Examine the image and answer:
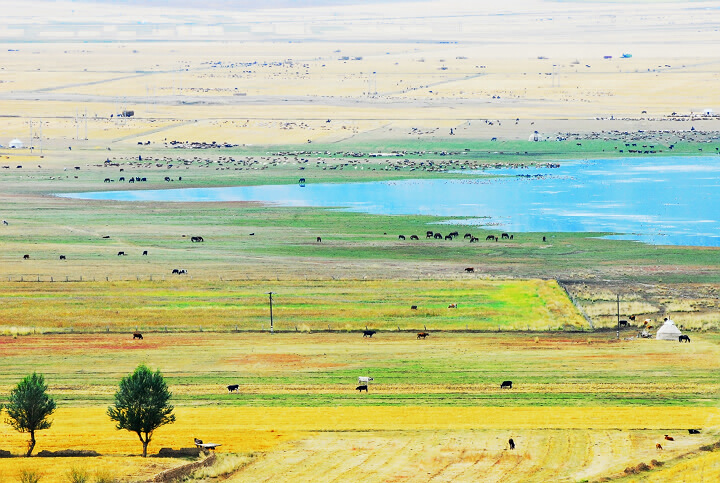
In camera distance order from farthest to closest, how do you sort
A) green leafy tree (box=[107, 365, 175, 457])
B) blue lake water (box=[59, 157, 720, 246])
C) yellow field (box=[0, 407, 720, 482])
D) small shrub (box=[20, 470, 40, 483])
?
blue lake water (box=[59, 157, 720, 246])
green leafy tree (box=[107, 365, 175, 457])
yellow field (box=[0, 407, 720, 482])
small shrub (box=[20, 470, 40, 483])

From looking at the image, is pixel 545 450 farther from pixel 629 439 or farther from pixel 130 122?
pixel 130 122

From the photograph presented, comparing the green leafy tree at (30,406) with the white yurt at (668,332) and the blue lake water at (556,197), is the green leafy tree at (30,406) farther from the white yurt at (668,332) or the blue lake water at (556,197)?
the blue lake water at (556,197)

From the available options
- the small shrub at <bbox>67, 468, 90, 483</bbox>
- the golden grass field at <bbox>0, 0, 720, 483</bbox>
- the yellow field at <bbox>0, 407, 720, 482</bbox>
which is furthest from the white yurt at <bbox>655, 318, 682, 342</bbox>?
the small shrub at <bbox>67, 468, 90, 483</bbox>

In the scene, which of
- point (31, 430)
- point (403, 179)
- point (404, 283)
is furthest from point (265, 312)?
point (403, 179)

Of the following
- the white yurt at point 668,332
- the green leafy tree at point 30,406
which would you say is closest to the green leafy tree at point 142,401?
the green leafy tree at point 30,406

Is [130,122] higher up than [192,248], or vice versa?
[130,122]

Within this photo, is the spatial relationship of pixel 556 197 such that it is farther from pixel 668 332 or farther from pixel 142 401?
pixel 142 401

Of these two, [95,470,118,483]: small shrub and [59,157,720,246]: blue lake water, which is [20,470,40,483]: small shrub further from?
[59,157,720,246]: blue lake water
